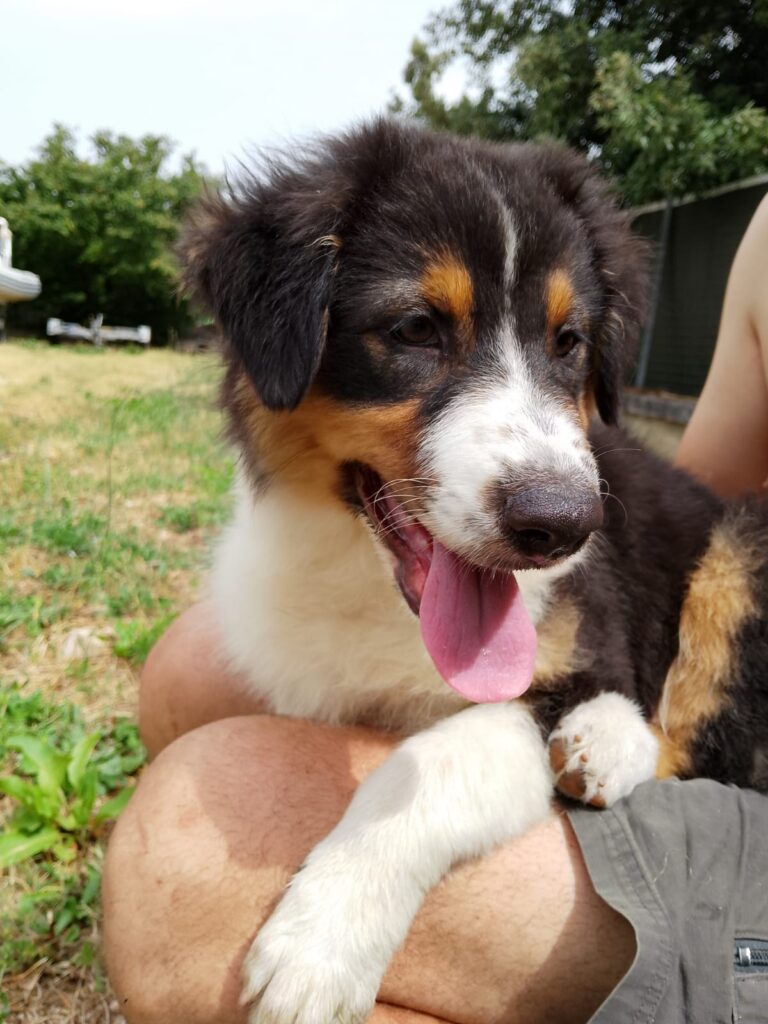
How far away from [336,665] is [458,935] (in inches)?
28.0

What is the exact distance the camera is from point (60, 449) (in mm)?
6820

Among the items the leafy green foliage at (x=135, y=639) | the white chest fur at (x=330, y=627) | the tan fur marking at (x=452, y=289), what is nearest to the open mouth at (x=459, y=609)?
the white chest fur at (x=330, y=627)

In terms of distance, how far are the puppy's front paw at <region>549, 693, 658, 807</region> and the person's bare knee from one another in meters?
0.47

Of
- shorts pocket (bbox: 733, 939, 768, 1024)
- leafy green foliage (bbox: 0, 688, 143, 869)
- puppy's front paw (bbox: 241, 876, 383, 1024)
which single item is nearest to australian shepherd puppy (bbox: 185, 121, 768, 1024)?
puppy's front paw (bbox: 241, 876, 383, 1024)

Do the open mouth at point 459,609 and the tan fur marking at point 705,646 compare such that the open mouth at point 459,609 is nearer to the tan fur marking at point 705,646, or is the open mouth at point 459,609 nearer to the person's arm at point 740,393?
the tan fur marking at point 705,646

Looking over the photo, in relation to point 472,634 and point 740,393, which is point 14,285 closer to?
point 740,393

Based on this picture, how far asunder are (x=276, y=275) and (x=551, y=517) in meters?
0.82

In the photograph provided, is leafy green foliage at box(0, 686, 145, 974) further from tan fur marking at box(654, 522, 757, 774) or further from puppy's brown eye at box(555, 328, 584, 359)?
puppy's brown eye at box(555, 328, 584, 359)

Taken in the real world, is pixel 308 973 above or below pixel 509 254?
below

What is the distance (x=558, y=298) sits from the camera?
1.98m

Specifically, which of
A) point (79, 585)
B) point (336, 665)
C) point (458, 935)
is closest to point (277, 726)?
point (336, 665)

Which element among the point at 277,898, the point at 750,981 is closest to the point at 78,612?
the point at 277,898

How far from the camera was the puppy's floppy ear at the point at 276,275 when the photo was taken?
185cm

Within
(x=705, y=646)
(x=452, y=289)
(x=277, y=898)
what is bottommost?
(x=277, y=898)
